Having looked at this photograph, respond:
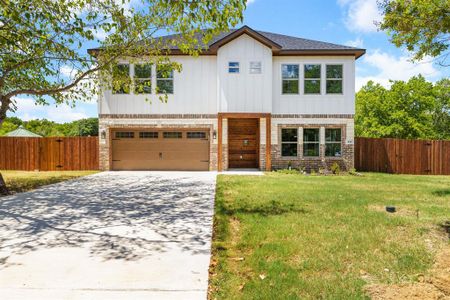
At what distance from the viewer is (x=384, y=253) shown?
14.5 feet

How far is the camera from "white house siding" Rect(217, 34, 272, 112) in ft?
53.3

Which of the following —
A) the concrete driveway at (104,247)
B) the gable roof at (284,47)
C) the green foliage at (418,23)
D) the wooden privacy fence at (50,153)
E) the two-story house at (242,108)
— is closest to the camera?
the concrete driveway at (104,247)

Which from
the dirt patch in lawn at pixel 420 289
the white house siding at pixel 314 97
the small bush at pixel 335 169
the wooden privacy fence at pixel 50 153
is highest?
the white house siding at pixel 314 97

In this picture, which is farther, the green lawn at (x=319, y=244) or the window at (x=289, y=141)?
the window at (x=289, y=141)

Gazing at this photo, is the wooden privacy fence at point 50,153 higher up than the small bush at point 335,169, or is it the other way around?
the wooden privacy fence at point 50,153

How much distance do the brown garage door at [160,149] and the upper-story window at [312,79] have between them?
19.9 ft

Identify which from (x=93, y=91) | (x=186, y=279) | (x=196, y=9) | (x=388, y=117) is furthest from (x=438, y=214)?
(x=388, y=117)

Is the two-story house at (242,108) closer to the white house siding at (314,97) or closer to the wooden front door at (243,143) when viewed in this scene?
the white house siding at (314,97)

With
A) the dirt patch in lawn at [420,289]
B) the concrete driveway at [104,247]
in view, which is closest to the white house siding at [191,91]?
the concrete driveway at [104,247]

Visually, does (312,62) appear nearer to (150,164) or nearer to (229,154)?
(229,154)

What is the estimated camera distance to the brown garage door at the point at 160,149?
675 inches

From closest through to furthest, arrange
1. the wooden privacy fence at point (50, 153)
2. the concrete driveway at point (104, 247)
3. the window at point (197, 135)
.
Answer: the concrete driveway at point (104, 247) → the window at point (197, 135) → the wooden privacy fence at point (50, 153)

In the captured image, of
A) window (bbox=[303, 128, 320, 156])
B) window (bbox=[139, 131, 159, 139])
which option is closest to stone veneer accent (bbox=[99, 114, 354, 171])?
window (bbox=[303, 128, 320, 156])

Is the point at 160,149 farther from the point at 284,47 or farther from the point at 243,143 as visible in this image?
the point at 284,47
